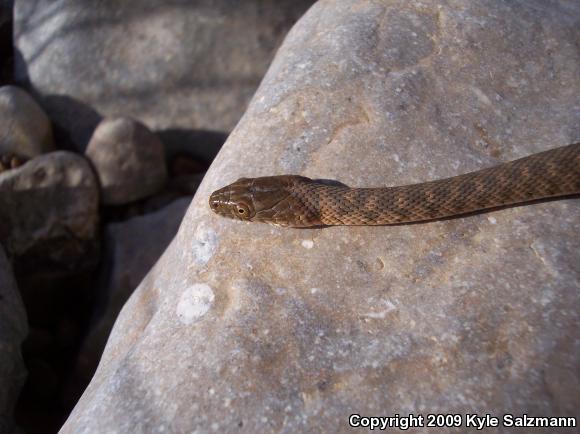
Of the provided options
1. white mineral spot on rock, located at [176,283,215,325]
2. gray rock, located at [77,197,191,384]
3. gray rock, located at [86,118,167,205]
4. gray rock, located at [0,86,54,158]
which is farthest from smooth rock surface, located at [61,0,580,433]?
gray rock, located at [0,86,54,158]

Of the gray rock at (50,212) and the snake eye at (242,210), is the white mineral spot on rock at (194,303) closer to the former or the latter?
the snake eye at (242,210)

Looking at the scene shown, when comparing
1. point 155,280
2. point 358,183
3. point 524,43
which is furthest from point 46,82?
point 524,43

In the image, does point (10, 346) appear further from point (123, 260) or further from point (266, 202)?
point (266, 202)

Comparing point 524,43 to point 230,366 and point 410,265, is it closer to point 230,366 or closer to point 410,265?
point 410,265

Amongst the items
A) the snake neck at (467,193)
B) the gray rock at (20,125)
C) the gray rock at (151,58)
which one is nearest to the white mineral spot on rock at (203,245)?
the snake neck at (467,193)

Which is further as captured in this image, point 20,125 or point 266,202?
point 20,125

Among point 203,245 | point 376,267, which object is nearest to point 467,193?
point 376,267
